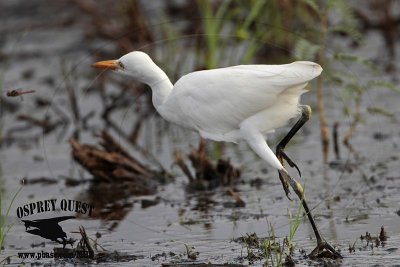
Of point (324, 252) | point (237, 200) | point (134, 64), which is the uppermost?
point (134, 64)

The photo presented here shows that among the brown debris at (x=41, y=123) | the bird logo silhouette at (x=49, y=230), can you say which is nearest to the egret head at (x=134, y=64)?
the bird logo silhouette at (x=49, y=230)

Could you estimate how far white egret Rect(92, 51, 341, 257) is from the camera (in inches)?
226

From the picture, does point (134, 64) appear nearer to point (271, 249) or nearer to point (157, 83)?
point (157, 83)

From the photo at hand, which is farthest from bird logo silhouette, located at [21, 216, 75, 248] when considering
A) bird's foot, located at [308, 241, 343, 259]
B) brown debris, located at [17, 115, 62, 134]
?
brown debris, located at [17, 115, 62, 134]

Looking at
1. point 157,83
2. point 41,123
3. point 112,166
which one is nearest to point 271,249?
point 157,83

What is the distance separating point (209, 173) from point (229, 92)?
219 cm

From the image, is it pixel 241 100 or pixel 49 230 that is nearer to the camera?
pixel 241 100

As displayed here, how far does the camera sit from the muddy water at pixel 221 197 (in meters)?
6.33

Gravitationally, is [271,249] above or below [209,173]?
below

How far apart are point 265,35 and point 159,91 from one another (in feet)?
16.7

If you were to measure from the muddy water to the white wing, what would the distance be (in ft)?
2.76

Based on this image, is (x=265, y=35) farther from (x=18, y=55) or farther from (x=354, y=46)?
(x=18, y=55)

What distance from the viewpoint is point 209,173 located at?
26.2 feet

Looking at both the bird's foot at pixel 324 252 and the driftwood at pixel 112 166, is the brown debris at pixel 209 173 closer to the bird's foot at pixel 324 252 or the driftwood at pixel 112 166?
the driftwood at pixel 112 166
